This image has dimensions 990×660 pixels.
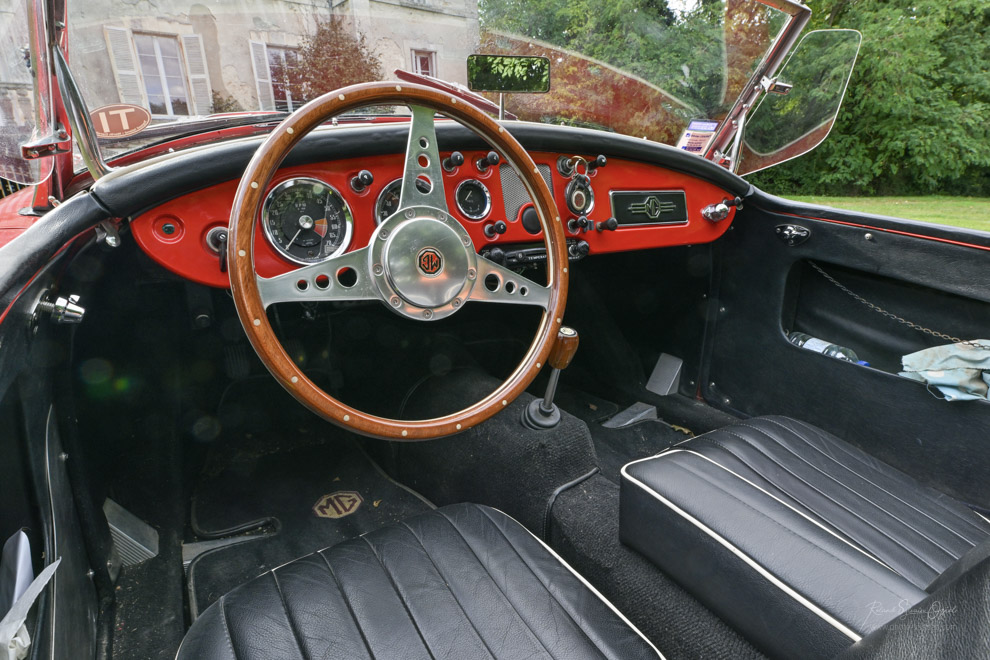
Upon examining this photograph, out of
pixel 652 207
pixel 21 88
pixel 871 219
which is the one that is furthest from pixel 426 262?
pixel 871 219

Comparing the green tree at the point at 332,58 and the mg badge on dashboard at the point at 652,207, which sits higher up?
the green tree at the point at 332,58

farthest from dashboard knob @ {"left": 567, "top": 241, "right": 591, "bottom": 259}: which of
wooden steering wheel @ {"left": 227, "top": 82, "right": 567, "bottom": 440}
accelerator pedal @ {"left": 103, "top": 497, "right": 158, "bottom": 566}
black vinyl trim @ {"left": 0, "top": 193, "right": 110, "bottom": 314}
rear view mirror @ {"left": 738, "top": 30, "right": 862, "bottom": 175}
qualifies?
accelerator pedal @ {"left": 103, "top": 497, "right": 158, "bottom": 566}

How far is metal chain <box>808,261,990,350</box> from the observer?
168 centimetres

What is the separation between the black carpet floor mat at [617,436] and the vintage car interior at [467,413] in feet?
0.05

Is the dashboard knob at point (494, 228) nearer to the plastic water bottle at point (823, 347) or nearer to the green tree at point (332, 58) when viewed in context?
the green tree at point (332, 58)

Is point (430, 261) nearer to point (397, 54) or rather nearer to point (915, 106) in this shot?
point (397, 54)

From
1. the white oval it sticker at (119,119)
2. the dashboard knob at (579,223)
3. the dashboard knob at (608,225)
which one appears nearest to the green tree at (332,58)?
the white oval it sticker at (119,119)

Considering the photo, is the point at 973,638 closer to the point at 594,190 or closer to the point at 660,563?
the point at 660,563

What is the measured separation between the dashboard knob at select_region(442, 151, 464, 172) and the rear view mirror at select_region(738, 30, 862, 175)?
1.28 meters

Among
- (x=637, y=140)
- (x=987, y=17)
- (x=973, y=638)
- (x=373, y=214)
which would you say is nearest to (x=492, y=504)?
(x=373, y=214)

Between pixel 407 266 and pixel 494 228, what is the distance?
49cm

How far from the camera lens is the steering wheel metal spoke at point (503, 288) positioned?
1.28m

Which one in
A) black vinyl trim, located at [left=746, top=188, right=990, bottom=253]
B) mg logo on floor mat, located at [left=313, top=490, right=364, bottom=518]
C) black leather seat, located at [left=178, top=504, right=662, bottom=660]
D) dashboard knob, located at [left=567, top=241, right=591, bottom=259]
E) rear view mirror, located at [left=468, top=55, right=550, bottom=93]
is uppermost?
rear view mirror, located at [left=468, top=55, right=550, bottom=93]

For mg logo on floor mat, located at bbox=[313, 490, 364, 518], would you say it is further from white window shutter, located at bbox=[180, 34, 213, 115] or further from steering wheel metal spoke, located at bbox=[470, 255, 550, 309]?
white window shutter, located at bbox=[180, 34, 213, 115]
